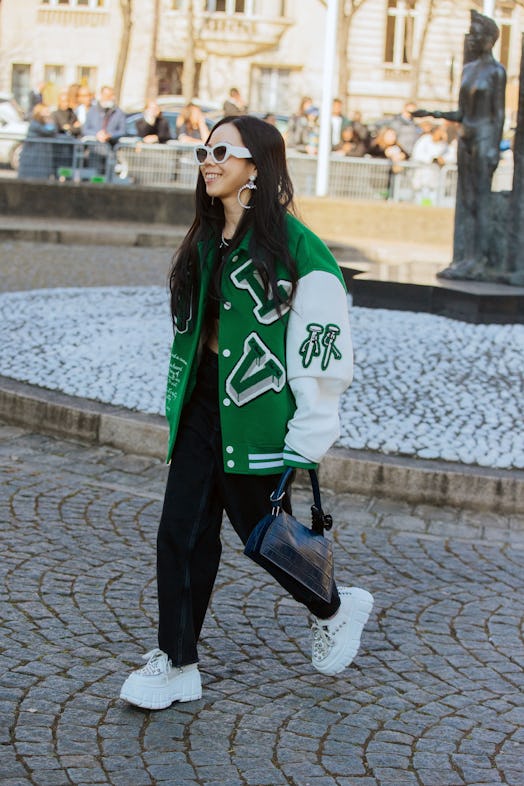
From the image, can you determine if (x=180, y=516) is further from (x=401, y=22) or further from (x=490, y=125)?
(x=401, y=22)

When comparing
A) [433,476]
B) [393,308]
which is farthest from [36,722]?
[393,308]

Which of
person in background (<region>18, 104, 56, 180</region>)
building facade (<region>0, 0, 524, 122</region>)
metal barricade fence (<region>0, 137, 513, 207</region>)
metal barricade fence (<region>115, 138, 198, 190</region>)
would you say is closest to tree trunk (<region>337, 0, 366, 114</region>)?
building facade (<region>0, 0, 524, 122</region>)

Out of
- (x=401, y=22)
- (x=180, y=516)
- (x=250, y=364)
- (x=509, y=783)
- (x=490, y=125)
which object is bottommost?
(x=509, y=783)

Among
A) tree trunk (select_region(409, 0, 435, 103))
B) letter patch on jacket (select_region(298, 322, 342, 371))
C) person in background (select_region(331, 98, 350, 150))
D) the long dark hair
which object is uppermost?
tree trunk (select_region(409, 0, 435, 103))

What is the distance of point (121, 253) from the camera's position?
17.6 metres

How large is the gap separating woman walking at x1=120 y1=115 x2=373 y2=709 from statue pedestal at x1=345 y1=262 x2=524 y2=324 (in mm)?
6480

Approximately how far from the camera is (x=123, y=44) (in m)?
43.6

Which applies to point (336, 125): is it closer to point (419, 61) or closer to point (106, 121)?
point (106, 121)

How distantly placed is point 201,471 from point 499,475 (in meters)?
2.93

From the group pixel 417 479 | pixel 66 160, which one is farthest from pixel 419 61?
pixel 417 479

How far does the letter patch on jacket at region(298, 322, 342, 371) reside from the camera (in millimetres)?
3975

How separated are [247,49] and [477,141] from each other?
37956 millimetres

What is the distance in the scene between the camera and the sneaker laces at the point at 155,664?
4191mm

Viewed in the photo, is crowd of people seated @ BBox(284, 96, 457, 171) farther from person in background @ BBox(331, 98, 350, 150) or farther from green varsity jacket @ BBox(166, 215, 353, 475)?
green varsity jacket @ BBox(166, 215, 353, 475)
